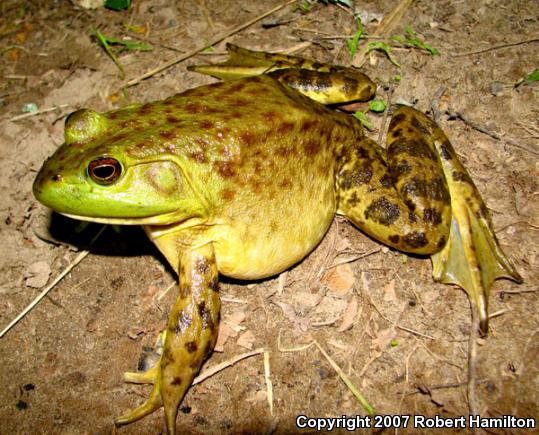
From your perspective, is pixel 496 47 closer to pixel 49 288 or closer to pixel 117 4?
pixel 117 4

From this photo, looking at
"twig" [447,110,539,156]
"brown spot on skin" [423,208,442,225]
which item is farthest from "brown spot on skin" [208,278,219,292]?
"twig" [447,110,539,156]

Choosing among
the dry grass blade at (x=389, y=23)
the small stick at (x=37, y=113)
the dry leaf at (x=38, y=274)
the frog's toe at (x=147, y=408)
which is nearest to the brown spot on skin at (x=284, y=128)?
the dry grass blade at (x=389, y=23)

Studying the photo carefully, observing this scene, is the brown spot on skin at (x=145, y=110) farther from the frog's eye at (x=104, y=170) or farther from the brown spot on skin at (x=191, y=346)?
the brown spot on skin at (x=191, y=346)

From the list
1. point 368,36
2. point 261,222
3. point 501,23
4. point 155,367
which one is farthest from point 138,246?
point 501,23

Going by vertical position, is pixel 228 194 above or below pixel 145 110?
below

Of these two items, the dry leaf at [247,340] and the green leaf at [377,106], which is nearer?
the dry leaf at [247,340]

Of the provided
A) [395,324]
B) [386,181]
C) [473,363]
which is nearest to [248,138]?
[386,181]
